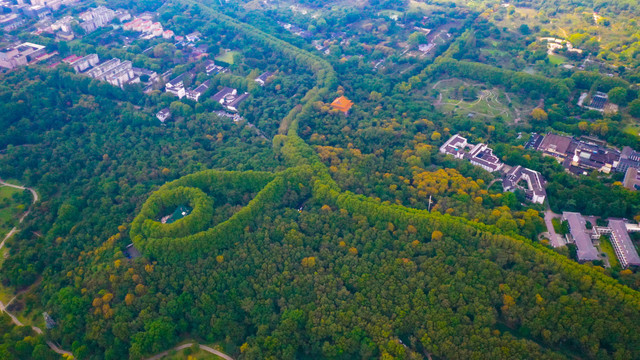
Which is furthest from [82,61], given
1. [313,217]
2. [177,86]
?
[313,217]

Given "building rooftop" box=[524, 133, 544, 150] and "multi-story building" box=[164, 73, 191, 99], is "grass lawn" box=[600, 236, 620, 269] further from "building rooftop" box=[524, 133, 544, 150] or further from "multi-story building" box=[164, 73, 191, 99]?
"multi-story building" box=[164, 73, 191, 99]

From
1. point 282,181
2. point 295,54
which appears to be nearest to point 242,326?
point 282,181

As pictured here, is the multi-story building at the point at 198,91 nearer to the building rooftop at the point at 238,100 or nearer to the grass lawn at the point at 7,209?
the building rooftop at the point at 238,100

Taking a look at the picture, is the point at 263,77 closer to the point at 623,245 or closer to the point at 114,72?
the point at 114,72

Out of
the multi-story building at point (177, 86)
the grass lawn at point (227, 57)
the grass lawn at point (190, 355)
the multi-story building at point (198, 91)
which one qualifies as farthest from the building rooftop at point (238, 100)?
the grass lawn at point (190, 355)

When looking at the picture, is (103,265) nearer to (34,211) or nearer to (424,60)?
(34,211)

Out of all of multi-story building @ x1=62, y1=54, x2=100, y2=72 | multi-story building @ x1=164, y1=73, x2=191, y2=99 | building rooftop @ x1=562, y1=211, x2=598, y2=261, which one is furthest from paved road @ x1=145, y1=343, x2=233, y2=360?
multi-story building @ x1=62, y1=54, x2=100, y2=72

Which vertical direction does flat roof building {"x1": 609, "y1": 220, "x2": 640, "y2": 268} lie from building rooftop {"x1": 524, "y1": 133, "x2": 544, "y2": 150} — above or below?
above

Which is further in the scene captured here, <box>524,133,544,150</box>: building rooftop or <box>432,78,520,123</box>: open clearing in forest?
<box>432,78,520,123</box>: open clearing in forest
